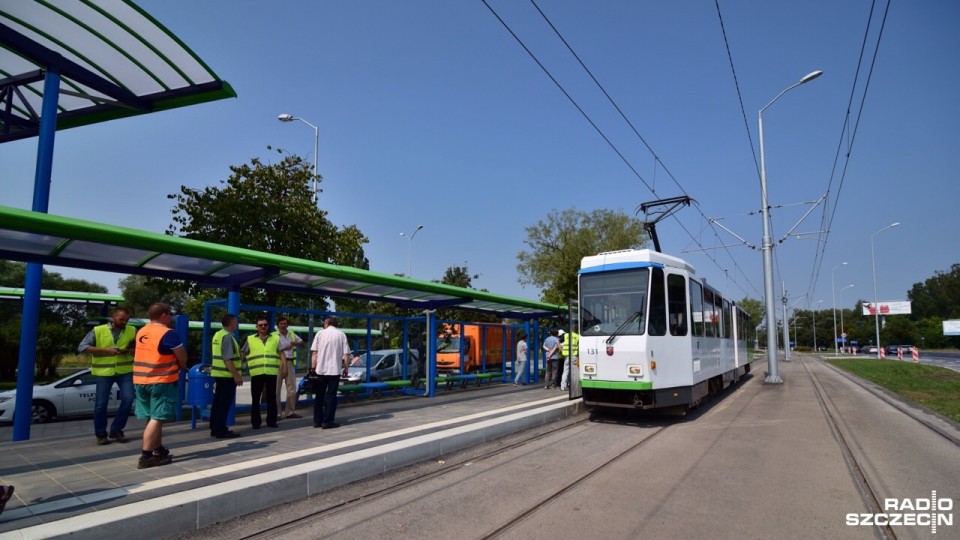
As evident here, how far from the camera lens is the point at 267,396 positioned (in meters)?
8.77

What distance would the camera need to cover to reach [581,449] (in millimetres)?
8141

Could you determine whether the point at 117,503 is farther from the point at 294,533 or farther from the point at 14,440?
the point at 14,440

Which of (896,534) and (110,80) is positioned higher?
(110,80)

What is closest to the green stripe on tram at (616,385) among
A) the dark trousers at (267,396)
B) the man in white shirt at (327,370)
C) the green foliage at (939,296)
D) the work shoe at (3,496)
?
the man in white shirt at (327,370)

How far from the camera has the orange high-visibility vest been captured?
584cm

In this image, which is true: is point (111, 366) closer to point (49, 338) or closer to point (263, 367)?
point (263, 367)

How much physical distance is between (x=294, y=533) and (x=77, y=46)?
8701 mm

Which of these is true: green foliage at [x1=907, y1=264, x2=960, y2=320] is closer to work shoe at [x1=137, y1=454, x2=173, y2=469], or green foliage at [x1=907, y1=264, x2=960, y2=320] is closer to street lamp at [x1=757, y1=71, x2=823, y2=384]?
street lamp at [x1=757, y1=71, x2=823, y2=384]

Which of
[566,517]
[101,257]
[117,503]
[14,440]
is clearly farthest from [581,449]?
[14,440]

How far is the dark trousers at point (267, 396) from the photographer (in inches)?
337

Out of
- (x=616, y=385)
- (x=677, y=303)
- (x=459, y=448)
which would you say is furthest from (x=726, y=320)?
(x=459, y=448)

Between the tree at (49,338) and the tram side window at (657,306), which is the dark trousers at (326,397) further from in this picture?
the tree at (49,338)

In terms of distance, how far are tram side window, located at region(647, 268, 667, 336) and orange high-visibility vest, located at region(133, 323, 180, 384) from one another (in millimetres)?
7731

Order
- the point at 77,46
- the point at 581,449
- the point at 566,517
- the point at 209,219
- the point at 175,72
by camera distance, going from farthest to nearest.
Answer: the point at 209,219 → the point at 175,72 → the point at 77,46 → the point at 581,449 → the point at 566,517
